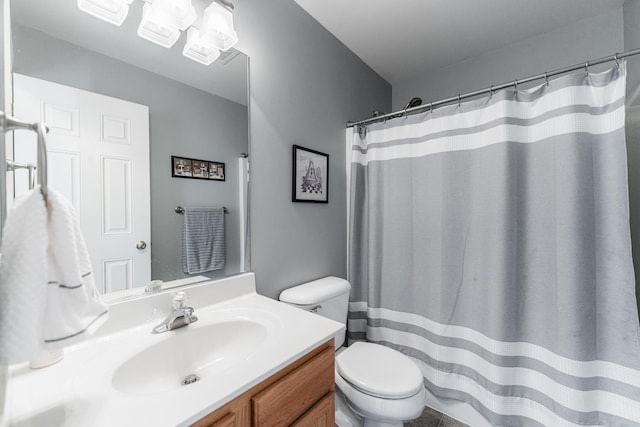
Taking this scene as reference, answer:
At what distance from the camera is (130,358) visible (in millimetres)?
753

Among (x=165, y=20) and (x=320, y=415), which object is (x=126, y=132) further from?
(x=320, y=415)

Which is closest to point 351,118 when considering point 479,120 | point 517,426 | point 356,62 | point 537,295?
point 356,62

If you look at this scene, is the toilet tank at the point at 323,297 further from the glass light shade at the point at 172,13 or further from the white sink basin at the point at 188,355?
the glass light shade at the point at 172,13

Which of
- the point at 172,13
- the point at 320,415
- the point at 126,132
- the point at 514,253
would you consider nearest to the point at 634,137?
the point at 514,253

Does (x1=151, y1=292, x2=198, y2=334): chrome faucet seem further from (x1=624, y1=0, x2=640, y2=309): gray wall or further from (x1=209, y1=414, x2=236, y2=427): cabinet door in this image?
(x1=624, y1=0, x2=640, y2=309): gray wall

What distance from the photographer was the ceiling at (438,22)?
5.03ft

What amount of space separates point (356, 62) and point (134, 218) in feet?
6.02

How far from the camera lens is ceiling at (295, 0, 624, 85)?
5.03 feet

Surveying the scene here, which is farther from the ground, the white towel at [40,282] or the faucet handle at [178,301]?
the white towel at [40,282]

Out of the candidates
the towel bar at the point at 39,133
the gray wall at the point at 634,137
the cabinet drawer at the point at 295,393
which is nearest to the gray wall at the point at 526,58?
the gray wall at the point at 634,137

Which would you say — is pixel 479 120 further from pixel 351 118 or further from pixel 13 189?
pixel 13 189

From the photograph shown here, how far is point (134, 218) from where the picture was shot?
3.12ft

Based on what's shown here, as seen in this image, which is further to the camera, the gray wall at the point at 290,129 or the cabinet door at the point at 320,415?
the gray wall at the point at 290,129

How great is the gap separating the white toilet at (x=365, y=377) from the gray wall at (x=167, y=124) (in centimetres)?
50
